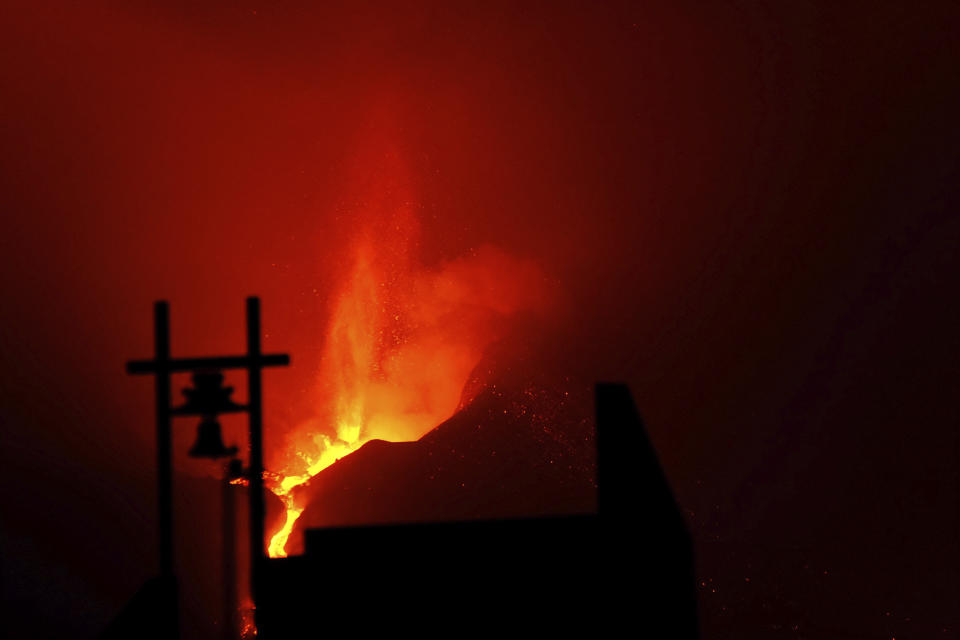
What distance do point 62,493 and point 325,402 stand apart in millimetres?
7282

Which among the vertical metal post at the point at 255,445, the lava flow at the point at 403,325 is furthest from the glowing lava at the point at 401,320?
the vertical metal post at the point at 255,445

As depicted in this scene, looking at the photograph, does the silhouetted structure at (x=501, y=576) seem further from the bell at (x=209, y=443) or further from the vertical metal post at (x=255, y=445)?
the bell at (x=209, y=443)

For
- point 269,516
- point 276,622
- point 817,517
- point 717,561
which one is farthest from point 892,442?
point 276,622

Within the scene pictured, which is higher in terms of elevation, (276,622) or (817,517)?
(276,622)

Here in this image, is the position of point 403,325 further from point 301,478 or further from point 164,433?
point 164,433

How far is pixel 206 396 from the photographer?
580 centimetres

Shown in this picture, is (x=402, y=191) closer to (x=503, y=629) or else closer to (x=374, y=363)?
(x=374, y=363)

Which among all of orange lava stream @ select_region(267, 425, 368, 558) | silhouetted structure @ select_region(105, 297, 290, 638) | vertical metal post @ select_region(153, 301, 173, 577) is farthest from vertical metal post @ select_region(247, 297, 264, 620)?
orange lava stream @ select_region(267, 425, 368, 558)

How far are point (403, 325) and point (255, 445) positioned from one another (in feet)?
65.0

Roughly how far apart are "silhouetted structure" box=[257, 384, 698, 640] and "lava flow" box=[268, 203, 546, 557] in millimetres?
19189

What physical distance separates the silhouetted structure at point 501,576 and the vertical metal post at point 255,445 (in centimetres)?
16

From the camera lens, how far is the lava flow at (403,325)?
2522 cm

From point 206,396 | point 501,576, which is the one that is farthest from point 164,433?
point 501,576

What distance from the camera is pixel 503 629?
550cm
